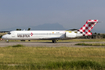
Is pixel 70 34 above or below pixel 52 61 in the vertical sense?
above

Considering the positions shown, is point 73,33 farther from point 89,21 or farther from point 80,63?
point 80,63

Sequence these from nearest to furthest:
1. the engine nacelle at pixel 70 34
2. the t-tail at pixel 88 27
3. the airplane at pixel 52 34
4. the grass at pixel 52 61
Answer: the grass at pixel 52 61, the engine nacelle at pixel 70 34, the airplane at pixel 52 34, the t-tail at pixel 88 27

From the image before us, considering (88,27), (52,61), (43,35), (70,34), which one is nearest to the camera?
(52,61)

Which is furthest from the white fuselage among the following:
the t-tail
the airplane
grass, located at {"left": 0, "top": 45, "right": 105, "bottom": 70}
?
grass, located at {"left": 0, "top": 45, "right": 105, "bottom": 70}

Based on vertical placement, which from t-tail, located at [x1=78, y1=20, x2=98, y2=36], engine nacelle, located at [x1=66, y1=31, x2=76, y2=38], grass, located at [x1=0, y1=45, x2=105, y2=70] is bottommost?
grass, located at [x1=0, y1=45, x2=105, y2=70]

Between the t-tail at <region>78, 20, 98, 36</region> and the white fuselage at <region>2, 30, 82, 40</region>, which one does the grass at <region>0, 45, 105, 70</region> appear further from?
the t-tail at <region>78, 20, 98, 36</region>

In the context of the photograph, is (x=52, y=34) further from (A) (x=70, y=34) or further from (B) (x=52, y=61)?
(B) (x=52, y=61)

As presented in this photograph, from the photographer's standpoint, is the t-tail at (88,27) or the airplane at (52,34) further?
the t-tail at (88,27)

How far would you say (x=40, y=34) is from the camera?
4594cm

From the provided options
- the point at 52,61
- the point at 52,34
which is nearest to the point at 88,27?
the point at 52,34

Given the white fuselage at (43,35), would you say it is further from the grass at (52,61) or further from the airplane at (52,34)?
the grass at (52,61)

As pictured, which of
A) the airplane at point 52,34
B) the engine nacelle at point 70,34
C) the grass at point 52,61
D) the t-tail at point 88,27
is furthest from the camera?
the t-tail at point 88,27

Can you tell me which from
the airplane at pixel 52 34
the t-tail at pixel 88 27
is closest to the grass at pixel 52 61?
the airplane at pixel 52 34

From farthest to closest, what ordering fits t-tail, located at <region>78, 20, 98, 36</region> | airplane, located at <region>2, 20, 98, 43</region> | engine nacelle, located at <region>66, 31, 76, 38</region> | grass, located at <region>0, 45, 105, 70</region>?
t-tail, located at <region>78, 20, 98, 36</region>
airplane, located at <region>2, 20, 98, 43</region>
engine nacelle, located at <region>66, 31, 76, 38</region>
grass, located at <region>0, 45, 105, 70</region>
